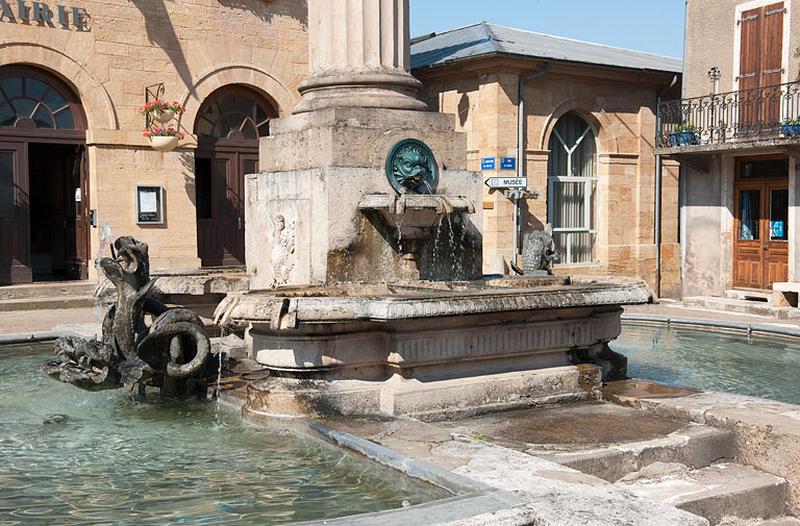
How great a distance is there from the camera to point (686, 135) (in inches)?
707

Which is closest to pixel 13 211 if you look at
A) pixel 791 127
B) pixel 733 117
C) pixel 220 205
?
pixel 220 205

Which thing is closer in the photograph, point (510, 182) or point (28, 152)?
point (510, 182)

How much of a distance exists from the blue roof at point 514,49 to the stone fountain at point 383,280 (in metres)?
10.3

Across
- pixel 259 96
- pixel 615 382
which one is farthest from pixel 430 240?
pixel 259 96

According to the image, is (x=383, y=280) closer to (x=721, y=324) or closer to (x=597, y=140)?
(x=721, y=324)

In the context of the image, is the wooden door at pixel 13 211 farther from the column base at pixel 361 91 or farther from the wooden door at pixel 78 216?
the column base at pixel 361 91

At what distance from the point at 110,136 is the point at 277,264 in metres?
10.5

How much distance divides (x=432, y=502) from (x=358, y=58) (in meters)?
4.60

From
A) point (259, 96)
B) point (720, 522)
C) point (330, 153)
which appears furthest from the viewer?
point (259, 96)

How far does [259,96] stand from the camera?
19.1m

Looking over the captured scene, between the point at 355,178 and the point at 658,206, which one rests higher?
the point at 658,206

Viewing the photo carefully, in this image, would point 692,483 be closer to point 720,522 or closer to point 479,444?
point 720,522

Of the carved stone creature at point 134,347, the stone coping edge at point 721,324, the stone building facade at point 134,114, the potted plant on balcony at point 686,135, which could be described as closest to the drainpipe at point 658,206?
the potted plant on balcony at point 686,135

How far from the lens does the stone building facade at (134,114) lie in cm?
1625
